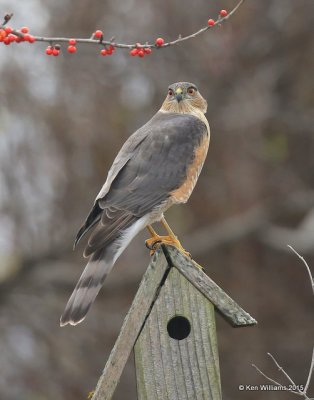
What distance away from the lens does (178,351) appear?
12.1 feet

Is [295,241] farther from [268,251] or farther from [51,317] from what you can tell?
[51,317]

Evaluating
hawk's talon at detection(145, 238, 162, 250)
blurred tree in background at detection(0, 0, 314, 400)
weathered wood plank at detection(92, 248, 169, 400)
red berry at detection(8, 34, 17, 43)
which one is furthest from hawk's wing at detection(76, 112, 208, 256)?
blurred tree in background at detection(0, 0, 314, 400)

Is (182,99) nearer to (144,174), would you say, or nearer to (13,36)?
(144,174)

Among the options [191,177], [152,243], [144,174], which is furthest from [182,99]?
[152,243]

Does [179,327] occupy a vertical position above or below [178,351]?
above

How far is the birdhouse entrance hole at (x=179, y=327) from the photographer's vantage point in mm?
3721

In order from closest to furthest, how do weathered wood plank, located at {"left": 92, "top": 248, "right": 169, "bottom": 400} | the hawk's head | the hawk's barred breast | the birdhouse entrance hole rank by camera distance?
1. weathered wood plank, located at {"left": 92, "top": 248, "right": 169, "bottom": 400}
2. the birdhouse entrance hole
3. the hawk's barred breast
4. the hawk's head

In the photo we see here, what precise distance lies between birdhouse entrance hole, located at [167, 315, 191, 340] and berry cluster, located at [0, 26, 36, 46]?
1288 mm

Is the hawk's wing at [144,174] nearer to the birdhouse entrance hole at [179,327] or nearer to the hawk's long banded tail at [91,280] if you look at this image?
the hawk's long banded tail at [91,280]

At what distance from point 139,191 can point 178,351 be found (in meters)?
1.14

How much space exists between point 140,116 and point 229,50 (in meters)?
1.18

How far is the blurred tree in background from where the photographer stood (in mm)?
9367

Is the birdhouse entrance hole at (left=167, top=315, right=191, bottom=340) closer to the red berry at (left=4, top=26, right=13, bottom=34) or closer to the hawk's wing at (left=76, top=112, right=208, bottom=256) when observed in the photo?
the hawk's wing at (left=76, top=112, right=208, bottom=256)

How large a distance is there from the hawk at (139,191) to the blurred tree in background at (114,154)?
4.03 metres
